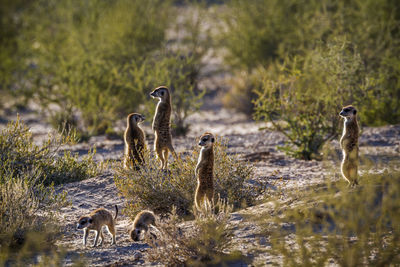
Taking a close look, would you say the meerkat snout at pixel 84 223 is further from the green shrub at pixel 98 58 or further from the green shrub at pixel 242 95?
the green shrub at pixel 242 95

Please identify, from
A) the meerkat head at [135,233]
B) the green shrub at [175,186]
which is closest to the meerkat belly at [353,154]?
the green shrub at [175,186]

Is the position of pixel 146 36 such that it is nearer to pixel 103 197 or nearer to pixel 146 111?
pixel 146 111

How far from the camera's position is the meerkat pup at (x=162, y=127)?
689 cm

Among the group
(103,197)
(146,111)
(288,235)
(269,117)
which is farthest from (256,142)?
(288,235)

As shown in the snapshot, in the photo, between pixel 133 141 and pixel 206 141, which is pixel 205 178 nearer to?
pixel 206 141

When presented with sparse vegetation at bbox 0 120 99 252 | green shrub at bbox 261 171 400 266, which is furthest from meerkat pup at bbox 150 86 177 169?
green shrub at bbox 261 171 400 266

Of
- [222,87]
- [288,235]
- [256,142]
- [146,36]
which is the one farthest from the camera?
[222,87]

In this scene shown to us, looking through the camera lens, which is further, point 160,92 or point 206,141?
point 160,92

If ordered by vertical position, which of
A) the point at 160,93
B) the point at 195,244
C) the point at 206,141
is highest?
the point at 160,93

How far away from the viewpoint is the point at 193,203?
5.82 metres

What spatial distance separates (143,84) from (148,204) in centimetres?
592

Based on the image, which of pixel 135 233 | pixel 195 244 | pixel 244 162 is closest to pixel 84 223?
pixel 135 233

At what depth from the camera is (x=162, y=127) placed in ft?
22.6

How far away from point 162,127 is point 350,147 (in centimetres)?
224
